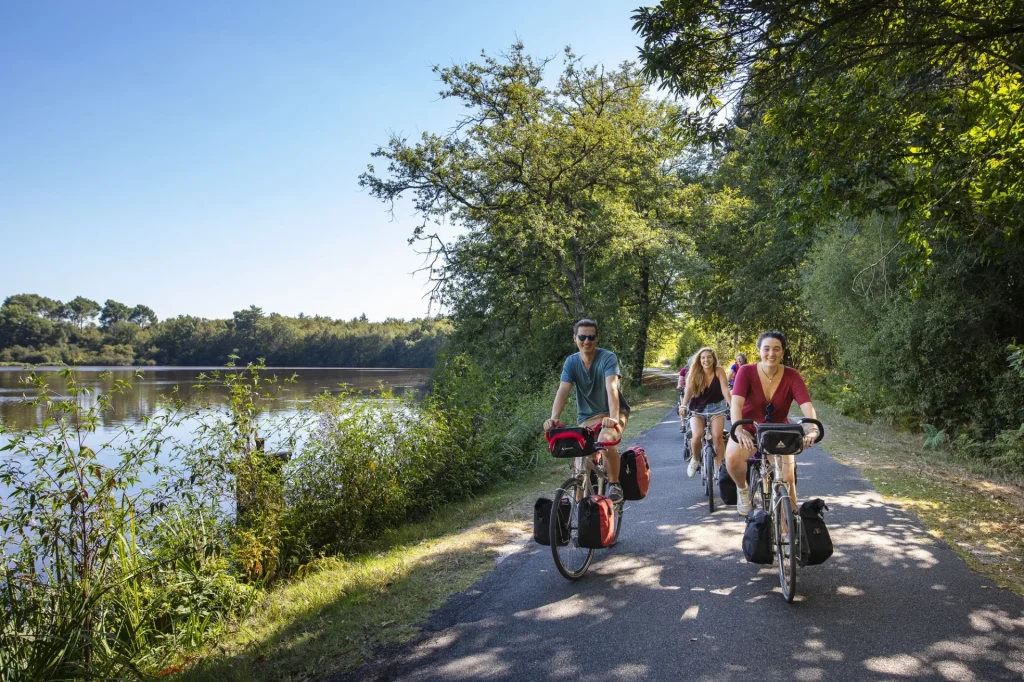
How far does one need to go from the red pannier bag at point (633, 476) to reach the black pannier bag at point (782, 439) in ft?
4.75

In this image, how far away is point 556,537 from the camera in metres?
5.11

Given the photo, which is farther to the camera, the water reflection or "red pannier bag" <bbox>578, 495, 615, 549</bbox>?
the water reflection

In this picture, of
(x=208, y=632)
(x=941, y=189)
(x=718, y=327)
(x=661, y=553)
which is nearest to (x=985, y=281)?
(x=941, y=189)

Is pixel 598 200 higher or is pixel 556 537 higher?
pixel 598 200

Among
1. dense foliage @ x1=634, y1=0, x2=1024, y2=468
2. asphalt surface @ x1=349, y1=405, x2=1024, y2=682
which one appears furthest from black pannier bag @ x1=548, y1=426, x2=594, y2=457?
dense foliage @ x1=634, y1=0, x2=1024, y2=468

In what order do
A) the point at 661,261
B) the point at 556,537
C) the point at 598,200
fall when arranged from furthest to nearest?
the point at 661,261, the point at 598,200, the point at 556,537

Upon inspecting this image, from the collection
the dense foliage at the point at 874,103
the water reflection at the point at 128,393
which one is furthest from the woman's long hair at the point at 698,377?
the water reflection at the point at 128,393

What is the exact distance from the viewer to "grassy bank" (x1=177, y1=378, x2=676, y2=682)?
424 centimetres

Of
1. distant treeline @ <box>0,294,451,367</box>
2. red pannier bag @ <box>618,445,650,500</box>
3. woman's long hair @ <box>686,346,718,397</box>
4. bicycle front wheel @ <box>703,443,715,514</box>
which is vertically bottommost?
bicycle front wheel @ <box>703,443,715,514</box>

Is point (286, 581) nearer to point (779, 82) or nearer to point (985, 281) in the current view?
point (779, 82)

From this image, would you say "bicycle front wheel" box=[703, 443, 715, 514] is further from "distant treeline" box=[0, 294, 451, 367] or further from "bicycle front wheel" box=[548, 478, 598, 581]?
"distant treeline" box=[0, 294, 451, 367]

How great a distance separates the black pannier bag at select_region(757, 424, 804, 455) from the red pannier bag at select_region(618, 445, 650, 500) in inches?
57.0

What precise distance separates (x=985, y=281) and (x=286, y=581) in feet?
42.7

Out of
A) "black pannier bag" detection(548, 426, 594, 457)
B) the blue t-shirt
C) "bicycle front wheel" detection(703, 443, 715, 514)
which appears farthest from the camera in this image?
"bicycle front wheel" detection(703, 443, 715, 514)
